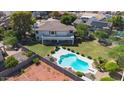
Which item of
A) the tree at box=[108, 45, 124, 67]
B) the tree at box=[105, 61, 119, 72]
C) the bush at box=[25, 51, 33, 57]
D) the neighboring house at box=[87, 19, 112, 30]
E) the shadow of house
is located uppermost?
the neighboring house at box=[87, 19, 112, 30]

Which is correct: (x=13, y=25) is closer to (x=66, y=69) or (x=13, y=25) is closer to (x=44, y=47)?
(x=44, y=47)

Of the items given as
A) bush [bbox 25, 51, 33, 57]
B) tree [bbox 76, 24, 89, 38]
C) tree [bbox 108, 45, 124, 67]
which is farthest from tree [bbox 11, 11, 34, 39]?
tree [bbox 108, 45, 124, 67]

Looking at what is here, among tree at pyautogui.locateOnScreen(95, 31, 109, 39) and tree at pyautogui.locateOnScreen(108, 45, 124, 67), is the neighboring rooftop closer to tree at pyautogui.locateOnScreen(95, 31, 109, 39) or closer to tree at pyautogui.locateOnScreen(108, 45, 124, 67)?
tree at pyautogui.locateOnScreen(95, 31, 109, 39)

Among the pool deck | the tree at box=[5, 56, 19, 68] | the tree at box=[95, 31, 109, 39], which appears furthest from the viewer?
the tree at box=[95, 31, 109, 39]

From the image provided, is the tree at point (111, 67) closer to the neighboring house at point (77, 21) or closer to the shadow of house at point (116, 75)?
the shadow of house at point (116, 75)

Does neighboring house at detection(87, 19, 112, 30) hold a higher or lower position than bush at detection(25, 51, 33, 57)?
higher
